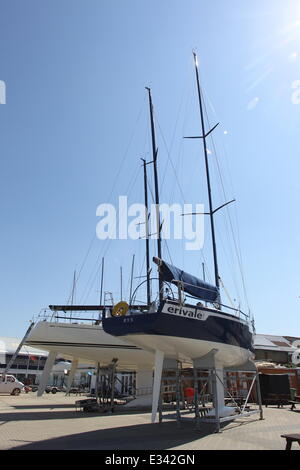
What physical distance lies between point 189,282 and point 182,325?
1.99 meters

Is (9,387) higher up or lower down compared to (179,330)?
lower down

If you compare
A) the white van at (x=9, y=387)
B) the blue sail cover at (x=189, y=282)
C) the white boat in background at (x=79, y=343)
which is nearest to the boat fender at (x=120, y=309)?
the blue sail cover at (x=189, y=282)

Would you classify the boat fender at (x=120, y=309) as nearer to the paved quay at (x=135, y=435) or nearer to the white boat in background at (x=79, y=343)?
the paved quay at (x=135, y=435)

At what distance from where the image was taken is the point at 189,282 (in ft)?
38.7

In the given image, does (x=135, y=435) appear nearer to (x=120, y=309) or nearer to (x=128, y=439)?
(x=128, y=439)

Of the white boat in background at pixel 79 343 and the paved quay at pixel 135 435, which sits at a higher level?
the white boat in background at pixel 79 343

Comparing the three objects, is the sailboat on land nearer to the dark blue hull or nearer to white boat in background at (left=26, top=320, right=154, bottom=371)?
the dark blue hull

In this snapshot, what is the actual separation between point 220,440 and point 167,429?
2.49 meters

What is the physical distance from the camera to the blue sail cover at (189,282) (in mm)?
11133

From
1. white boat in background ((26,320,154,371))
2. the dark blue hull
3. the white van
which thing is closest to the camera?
the dark blue hull

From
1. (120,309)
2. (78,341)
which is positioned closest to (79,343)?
(78,341)

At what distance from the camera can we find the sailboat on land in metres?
9.87

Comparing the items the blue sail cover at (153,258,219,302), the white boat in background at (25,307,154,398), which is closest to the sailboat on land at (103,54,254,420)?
the blue sail cover at (153,258,219,302)
